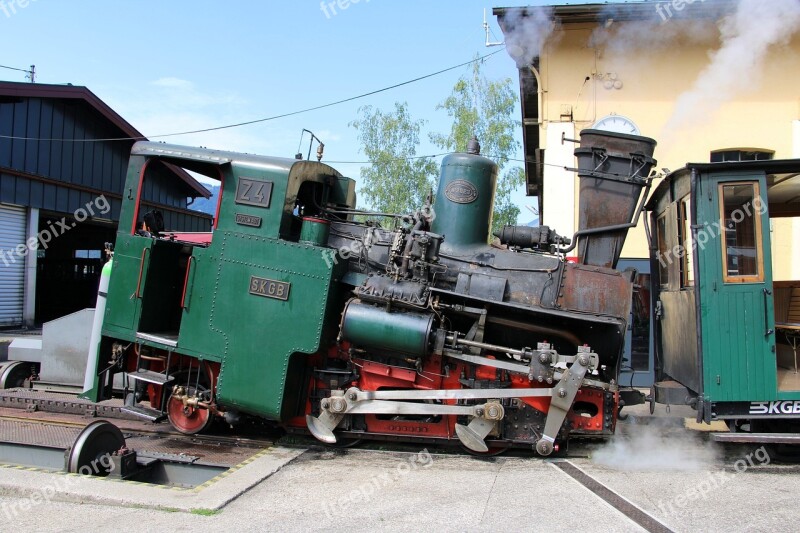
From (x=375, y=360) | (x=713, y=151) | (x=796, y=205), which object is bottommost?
(x=375, y=360)

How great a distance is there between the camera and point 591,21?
10.4 m

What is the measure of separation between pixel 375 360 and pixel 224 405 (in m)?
1.60

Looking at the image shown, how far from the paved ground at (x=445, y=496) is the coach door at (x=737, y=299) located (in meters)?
0.85

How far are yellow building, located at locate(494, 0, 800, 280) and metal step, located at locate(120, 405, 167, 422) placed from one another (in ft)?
22.2

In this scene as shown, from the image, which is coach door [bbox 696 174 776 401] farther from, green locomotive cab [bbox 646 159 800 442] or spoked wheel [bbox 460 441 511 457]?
spoked wheel [bbox 460 441 511 457]

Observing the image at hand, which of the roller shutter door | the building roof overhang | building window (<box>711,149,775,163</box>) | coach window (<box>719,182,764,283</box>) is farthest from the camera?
the roller shutter door

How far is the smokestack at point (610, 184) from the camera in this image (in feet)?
19.6

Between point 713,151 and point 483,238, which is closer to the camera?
point 483,238

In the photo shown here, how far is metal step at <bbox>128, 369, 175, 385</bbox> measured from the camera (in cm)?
616

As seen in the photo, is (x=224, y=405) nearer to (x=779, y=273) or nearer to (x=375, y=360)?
(x=375, y=360)

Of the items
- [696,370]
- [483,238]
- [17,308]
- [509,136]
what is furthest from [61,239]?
[696,370]

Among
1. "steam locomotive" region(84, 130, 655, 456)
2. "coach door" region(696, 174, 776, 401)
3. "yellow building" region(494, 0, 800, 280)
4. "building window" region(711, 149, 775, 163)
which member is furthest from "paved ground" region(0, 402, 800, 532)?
"building window" region(711, 149, 775, 163)
